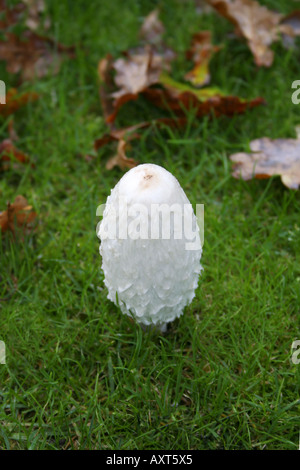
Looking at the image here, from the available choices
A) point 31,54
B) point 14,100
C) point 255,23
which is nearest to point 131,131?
point 14,100

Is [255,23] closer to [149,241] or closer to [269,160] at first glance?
[269,160]

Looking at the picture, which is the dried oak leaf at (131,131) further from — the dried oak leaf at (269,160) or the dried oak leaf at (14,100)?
the dried oak leaf at (14,100)

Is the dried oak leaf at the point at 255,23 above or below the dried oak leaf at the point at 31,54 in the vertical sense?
above

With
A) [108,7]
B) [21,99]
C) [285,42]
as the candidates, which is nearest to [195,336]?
[21,99]

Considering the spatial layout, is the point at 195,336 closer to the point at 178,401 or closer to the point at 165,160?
the point at 178,401

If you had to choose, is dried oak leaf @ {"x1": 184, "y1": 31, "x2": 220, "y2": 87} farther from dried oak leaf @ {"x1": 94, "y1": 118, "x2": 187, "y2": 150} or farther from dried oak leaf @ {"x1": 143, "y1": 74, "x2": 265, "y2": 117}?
dried oak leaf @ {"x1": 94, "y1": 118, "x2": 187, "y2": 150}

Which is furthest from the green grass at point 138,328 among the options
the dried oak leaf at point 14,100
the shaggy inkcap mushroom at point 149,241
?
the shaggy inkcap mushroom at point 149,241

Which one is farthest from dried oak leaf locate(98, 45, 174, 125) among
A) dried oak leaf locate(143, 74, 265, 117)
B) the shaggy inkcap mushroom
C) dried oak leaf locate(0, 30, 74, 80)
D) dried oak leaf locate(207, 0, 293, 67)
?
the shaggy inkcap mushroom
